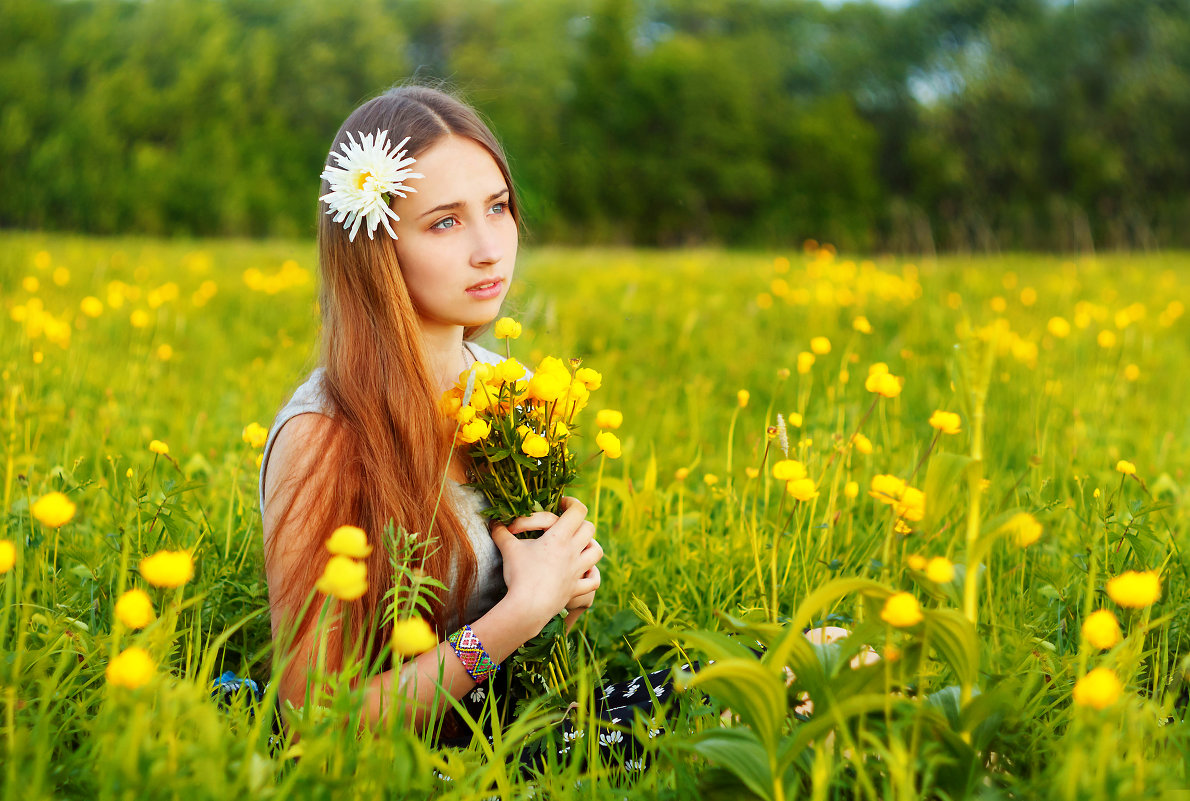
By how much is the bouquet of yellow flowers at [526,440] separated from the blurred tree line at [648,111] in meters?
14.7

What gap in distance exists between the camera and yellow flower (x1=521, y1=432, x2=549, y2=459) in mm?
1363

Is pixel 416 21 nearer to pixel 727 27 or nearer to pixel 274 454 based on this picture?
pixel 727 27

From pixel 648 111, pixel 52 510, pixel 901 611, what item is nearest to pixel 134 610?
pixel 52 510

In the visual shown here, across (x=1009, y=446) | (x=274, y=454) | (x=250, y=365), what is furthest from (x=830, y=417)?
(x=250, y=365)

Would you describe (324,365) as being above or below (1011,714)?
above

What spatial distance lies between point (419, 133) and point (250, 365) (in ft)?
8.30

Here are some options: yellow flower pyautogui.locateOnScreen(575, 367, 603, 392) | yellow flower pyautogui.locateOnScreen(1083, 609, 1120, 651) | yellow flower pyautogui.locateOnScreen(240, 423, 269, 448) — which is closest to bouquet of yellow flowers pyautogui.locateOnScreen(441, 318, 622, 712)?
yellow flower pyautogui.locateOnScreen(575, 367, 603, 392)

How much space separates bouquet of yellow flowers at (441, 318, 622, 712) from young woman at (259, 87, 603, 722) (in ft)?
0.17

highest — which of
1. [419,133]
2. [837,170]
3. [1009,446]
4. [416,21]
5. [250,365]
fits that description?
[416,21]

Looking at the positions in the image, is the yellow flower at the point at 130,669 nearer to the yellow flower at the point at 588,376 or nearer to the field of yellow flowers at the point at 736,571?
the field of yellow flowers at the point at 736,571

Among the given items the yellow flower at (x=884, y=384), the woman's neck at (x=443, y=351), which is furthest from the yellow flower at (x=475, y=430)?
the yellow flower at (x=884, y=384)

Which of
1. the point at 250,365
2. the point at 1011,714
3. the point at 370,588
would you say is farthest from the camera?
the point at 250,365

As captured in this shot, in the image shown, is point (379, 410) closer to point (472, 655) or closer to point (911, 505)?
point (472, 655)

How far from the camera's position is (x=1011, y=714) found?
109cm
